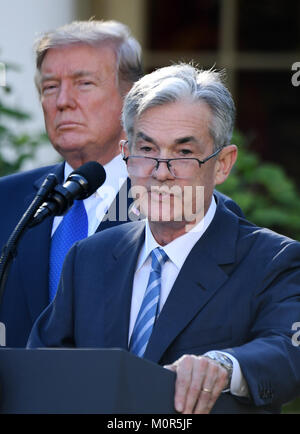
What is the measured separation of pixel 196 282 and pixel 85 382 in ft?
1.99

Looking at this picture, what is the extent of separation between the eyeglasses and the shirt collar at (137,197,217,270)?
0.16 metres

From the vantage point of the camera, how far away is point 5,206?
400 cm

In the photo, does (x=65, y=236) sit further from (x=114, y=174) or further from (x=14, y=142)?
(x=14, y=142)

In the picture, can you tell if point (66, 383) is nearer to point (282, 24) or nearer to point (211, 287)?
point (211, 287)

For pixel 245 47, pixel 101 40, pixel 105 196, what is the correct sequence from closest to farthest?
pixel 105 196
pixel 101 40
pixel 245 47

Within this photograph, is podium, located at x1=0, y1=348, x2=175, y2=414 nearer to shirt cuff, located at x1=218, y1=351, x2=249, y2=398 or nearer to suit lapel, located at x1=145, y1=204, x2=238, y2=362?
shirt cuff, located at x1=218, y1=351, x2=249, y2=398

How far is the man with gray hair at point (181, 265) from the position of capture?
2896 mm

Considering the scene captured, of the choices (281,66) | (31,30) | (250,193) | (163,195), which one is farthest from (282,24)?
(163,195)

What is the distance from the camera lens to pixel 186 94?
9.87 feet

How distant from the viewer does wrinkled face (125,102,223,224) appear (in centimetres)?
299

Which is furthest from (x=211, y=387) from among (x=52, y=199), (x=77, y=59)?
(x=77, y=59)

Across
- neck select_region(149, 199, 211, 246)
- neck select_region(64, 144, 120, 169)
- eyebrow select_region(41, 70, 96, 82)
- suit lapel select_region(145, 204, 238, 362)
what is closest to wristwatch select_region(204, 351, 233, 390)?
suit lapel select_region(145, 204, 238, 362)

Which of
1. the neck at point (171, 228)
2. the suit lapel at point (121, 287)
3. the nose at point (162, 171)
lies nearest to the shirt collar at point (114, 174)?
the suit lapel at point (121, 287)

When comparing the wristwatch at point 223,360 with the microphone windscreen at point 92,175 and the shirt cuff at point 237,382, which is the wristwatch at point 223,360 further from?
the microphone windscreen at point 92,175
